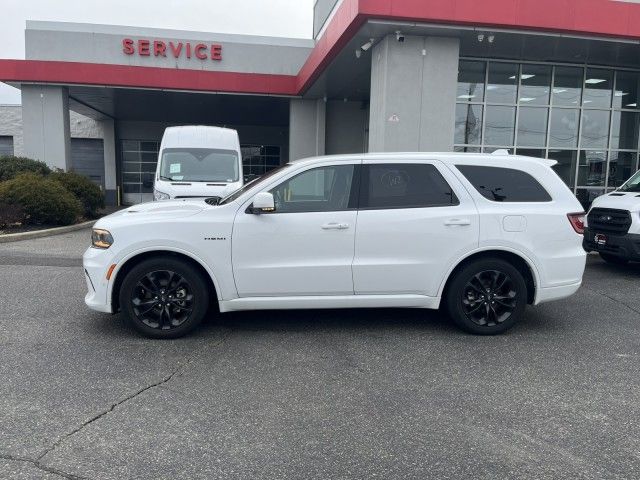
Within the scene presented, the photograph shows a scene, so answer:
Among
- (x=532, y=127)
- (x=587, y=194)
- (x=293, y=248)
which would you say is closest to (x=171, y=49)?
(x=532, y=127)

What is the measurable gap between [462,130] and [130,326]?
10.9m

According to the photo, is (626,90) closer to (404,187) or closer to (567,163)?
(567,163)

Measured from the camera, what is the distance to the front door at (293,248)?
5.22m

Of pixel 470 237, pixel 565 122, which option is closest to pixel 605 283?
pixel 470 237

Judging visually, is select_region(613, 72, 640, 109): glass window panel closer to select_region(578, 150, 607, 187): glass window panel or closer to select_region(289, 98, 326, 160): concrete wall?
select_region(578, 150, 607, 187): glass window panel

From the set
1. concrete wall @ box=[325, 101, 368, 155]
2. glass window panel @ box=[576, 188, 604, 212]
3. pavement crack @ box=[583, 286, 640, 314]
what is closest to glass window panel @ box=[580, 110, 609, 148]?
glass window panel @ box=[576, 188, 604, 212]

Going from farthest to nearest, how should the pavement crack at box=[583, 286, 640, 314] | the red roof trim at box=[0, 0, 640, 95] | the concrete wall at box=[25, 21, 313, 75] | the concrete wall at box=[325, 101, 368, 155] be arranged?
1. the concrete wall at box=[325, 101, 368, 155]
2. the concrete wall at box=[25, 21, 313, 75]
3. the red roof trim at box=[0, 0, 640, 95]
4. the pavement crack at box=[583, 286, 640, 314]

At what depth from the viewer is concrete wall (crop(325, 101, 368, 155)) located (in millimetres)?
20750

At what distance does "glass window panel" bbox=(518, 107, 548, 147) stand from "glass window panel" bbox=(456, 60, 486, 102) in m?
1.34

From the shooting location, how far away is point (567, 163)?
14.9 metres

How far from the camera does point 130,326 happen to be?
5.39m

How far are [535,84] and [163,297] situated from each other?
1254 centimetres

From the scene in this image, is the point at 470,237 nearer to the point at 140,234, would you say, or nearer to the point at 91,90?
the point at 140,234

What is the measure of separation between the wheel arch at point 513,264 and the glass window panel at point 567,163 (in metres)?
10.3
